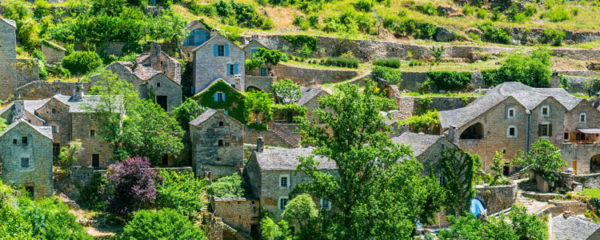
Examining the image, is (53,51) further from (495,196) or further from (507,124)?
(507,124)

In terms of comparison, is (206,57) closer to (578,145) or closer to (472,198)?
(472,198)

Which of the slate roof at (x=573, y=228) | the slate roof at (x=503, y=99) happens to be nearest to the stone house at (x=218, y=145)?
the slate roof at (x=503, y=99)

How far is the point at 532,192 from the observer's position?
205 ft

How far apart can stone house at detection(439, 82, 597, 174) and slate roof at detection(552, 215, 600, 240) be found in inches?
474

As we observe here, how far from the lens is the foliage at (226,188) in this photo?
54.9m

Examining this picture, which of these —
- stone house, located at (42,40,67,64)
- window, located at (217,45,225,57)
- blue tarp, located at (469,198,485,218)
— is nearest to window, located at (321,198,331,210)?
blue tarp, located at (469,198,485,218)

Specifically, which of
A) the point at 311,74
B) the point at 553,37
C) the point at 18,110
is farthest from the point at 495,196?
the point at 553,37

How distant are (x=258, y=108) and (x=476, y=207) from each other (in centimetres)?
1672

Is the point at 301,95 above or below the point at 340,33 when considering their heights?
below

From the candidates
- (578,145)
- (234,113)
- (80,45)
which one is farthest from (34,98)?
(578,145)

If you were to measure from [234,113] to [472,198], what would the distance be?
17.9 meters

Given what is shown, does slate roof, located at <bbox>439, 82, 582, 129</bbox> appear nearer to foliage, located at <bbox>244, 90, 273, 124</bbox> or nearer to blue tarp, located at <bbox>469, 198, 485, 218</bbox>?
blue tarp, located at <bbox>469, 198, 485, 218</bbox>

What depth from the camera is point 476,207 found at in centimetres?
5859

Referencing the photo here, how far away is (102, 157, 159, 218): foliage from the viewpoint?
173 feet
